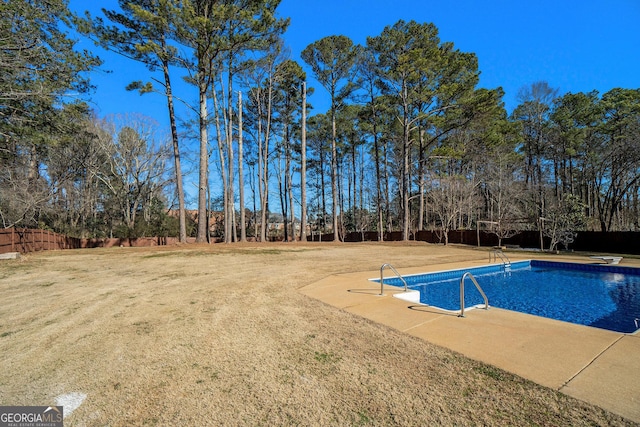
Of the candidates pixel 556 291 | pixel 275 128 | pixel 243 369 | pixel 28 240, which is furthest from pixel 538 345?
pixel 275 128

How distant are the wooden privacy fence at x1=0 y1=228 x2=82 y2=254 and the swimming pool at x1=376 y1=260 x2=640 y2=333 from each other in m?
15.6

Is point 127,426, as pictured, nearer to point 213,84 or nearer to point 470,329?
point 470,329

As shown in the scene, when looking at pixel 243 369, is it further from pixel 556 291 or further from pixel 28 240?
pixel 28 240

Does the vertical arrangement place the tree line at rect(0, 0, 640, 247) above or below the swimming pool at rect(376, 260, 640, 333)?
above

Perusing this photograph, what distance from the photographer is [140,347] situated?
126 inches

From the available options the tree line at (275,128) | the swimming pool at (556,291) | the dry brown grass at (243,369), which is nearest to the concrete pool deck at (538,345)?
the dry brown grass at (243,369)

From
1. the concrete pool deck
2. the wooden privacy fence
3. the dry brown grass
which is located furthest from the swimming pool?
the wooden privacy fence

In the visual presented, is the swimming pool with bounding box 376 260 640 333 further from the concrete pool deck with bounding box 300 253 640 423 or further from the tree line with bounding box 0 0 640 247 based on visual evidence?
the tree line with bounding box 0 0 640 247

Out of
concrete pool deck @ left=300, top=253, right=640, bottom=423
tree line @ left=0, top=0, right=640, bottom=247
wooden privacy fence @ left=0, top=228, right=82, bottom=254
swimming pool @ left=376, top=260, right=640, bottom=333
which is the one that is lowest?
Result: swimming pool @ left=376, top=260, right=640, bottom=333

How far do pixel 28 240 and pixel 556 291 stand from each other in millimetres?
21216

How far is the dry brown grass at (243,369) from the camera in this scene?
203cm

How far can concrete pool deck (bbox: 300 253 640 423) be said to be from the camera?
2215 mm

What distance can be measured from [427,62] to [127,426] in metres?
20.5

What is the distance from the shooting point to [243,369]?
271 centimetres
